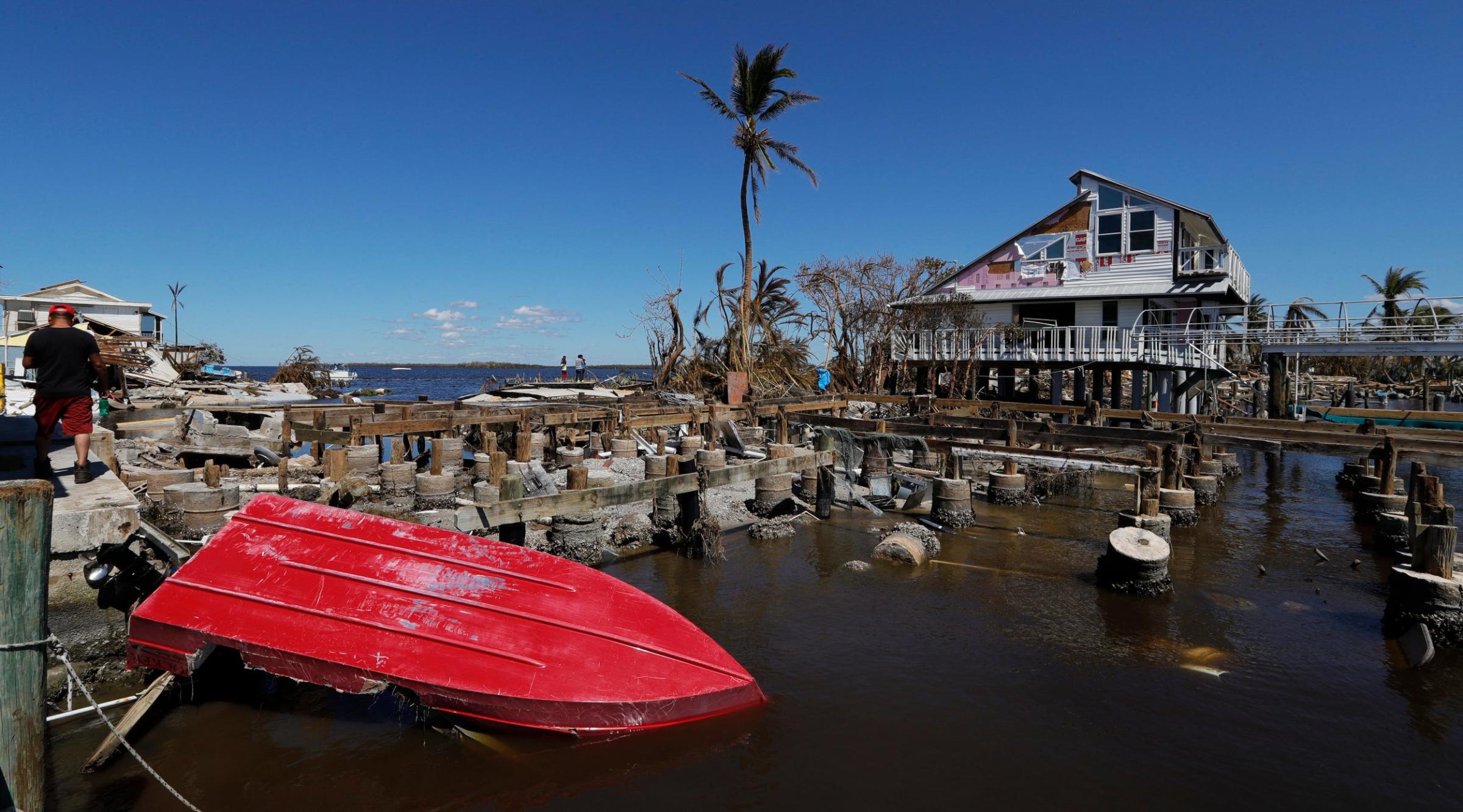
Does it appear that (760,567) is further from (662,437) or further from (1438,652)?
(1438,652)

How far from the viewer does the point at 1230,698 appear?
22.5ft

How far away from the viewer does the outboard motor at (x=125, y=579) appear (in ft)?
18.1

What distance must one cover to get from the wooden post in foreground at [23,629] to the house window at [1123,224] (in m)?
30.2

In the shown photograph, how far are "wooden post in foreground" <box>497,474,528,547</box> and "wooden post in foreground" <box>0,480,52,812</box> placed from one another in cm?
467

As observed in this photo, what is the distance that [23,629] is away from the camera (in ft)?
12.0

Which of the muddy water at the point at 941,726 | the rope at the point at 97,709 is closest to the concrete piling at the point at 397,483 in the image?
the muddy water at the point at 941,726

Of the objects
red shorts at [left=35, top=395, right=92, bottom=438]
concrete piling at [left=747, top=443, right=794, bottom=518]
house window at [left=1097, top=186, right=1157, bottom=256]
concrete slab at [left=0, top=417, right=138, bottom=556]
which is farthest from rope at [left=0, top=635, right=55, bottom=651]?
house window at [left=1097, top=186, right=1157, bottom=256]

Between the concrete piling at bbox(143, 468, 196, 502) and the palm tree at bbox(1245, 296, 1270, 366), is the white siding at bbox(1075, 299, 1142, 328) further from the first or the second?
the concrete piling at bbox(143, 468, 196, 502)

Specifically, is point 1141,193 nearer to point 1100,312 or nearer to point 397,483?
point 1100,312

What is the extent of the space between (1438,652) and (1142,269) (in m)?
21.4

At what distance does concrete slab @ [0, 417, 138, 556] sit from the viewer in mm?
6117

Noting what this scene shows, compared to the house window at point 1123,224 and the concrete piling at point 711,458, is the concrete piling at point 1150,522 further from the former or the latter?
the house window at point 1123,224

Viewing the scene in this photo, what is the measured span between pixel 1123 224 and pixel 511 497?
86.5 ft

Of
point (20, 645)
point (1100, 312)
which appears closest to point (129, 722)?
point (20, 645)
